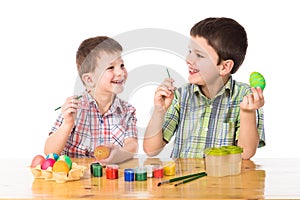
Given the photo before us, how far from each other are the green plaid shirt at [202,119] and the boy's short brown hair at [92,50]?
380mm

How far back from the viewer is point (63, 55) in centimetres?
360

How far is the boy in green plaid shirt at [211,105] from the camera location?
253 cm

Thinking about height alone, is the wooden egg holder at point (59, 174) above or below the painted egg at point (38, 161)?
below

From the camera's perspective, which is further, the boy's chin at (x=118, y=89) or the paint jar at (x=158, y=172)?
the boy's chin at (x=118, y=89)

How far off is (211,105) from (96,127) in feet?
1.47

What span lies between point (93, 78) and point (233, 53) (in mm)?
605

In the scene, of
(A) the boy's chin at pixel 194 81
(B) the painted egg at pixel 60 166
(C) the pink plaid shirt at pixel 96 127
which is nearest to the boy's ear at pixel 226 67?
(A) the boy's chin at pixel 194 81

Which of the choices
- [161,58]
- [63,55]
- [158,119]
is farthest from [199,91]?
[63,55]

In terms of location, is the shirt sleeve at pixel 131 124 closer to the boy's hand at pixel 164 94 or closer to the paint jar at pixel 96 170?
the boy's hand at pixel 164 94

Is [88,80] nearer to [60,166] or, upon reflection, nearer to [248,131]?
[60,166]

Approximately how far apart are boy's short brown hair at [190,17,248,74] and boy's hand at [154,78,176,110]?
0.31m

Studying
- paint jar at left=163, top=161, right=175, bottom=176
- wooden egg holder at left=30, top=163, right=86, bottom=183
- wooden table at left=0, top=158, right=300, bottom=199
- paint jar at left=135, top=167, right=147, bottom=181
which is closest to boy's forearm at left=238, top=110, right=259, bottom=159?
wooden table at left=0, top=158, right=300, bottom=199

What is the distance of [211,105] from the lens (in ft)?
8.55

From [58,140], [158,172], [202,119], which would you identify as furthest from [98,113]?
[158,172]
